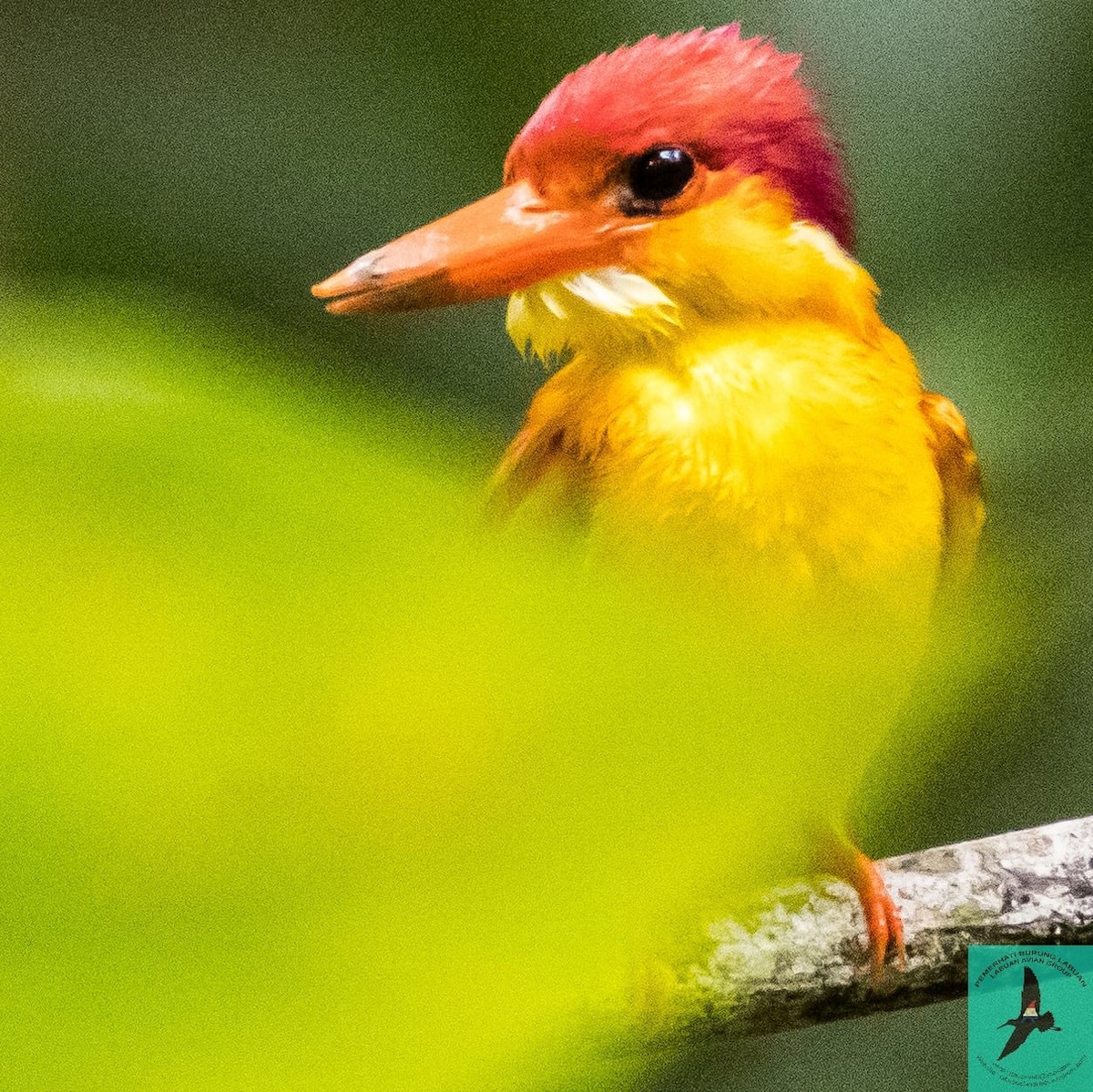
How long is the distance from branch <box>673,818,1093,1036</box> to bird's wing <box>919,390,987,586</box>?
0.33 feet

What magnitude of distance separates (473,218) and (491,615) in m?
0.29

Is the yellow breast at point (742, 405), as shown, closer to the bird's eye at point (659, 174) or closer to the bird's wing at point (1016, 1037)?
the bird's eye at point (659, 174)

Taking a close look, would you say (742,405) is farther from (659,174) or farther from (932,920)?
(932,920)

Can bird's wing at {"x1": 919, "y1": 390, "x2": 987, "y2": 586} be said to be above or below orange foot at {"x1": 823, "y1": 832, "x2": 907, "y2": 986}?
above

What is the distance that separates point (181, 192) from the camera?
391 millimetres

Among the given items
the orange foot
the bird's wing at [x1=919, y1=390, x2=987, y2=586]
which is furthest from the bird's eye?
the orange foot

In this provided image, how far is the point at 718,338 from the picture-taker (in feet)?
1.38

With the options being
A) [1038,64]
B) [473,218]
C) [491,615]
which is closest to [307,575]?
[491,615]

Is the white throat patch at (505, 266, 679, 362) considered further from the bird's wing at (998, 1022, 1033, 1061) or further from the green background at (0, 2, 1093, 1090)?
the bird's wing at (998, 1022, 1033, 1061)

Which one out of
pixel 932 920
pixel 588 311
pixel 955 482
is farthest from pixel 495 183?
pixel 932 920

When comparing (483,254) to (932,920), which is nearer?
(483,254)

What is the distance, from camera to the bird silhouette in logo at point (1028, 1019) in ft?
1.39

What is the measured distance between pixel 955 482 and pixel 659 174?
0.17 m

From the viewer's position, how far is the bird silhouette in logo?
423mm
